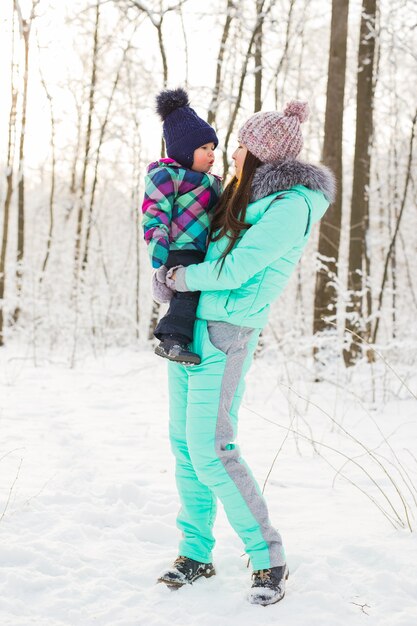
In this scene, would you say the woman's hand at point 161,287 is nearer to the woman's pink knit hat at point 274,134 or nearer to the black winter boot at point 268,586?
the woman's pink knit hat at point 274,134

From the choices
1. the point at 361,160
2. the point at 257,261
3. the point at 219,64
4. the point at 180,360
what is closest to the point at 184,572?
the point at 180,360

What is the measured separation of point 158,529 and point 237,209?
171 centimetres

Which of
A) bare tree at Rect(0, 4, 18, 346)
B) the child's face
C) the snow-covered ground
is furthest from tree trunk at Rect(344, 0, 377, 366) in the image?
bare tree at Rect(0, 4, 18, 346)

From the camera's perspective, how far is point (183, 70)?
37.1ft

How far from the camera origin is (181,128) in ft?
7.74

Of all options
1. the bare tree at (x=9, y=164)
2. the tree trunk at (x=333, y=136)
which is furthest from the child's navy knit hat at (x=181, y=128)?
the bare tree at (x=9, y=164)

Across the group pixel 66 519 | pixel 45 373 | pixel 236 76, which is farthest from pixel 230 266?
pixel 236 76

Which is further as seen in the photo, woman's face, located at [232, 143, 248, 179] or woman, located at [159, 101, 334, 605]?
woman's face, located at [232, 143, 248, 179]

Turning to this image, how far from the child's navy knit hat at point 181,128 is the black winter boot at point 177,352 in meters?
0.76

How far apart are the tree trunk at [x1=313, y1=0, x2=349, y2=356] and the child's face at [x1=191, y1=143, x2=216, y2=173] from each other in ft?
16.3

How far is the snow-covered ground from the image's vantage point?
2115 millimetres

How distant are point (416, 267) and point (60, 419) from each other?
15.6 metres

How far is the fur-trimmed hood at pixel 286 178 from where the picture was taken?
2.10m

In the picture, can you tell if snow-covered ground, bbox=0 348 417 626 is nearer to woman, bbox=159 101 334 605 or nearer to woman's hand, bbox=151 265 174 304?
woman, bbox=159 101 334 605
